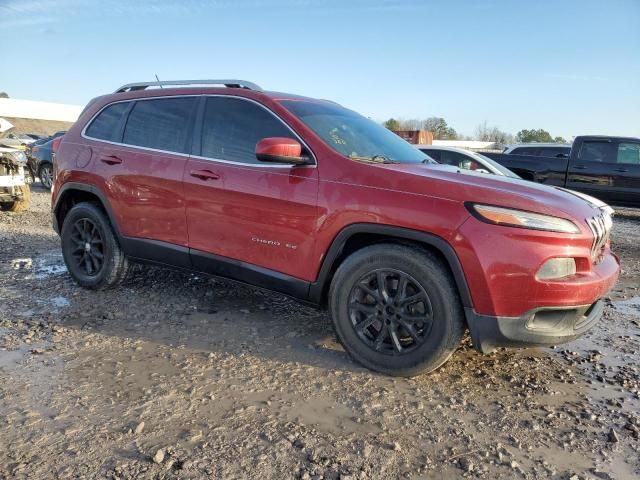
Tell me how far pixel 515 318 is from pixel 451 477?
1003 millimetres

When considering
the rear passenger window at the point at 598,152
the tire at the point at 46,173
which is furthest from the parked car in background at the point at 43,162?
the rear passenger window at the point at 598,152

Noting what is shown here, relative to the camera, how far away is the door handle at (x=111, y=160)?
4465 millimetres

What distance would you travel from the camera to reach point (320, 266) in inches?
134

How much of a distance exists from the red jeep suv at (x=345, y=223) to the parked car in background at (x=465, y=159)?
179 inches

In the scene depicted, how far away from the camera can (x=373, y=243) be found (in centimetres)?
337

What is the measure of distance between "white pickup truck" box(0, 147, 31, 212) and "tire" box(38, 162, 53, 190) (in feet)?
14.8

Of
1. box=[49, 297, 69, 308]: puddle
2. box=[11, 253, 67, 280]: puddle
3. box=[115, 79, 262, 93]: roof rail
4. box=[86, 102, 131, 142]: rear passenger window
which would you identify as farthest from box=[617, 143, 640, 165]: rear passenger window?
box=[49, 297, 69, 308]: puddle

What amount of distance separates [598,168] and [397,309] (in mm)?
10142

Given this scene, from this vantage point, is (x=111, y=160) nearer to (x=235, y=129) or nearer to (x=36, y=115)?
(x=235, y=129)

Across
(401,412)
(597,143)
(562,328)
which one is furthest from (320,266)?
(597,143)

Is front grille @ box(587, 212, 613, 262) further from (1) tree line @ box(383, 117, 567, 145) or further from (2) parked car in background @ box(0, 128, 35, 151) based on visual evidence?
(1) tree line @ box(383, 117, 567, 145)

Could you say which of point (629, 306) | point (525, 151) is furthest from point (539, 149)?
point (629, 306)

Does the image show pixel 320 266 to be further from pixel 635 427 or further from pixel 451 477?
pixel 635 427

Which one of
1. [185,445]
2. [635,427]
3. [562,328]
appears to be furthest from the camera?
[562,328]
